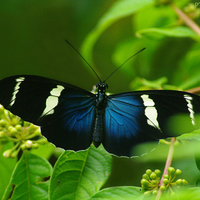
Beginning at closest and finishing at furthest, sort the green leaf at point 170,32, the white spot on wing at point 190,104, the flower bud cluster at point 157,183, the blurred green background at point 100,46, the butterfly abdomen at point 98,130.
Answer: the flower bud cluster at point 157,183 < the white spot on wing at point 190,104 < the butterfly abdomen at point 98,130 < the green leaf at point 170,32 < the blurred green background at point 100,46

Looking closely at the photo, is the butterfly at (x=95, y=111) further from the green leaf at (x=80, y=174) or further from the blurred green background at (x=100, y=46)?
the blurred green background at (x=100, y=46)

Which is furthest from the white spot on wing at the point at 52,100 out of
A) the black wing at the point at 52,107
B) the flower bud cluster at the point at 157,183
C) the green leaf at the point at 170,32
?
the green leaf at the point at 170,32

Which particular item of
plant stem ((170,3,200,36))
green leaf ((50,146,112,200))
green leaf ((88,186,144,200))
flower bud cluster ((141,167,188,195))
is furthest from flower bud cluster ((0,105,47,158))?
plant stem ((170,3,200,36))

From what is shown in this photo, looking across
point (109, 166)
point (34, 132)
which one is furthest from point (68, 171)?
point (34, 132)

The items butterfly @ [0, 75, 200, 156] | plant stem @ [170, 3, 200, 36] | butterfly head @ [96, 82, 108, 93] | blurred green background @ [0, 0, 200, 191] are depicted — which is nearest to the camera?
butterfly @ [0, 75, 200, 156]

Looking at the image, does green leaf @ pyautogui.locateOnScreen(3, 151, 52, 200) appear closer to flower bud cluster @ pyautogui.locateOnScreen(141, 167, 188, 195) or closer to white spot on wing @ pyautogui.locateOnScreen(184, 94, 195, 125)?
flower bud cluster @ pyautogui.locateOnScreen(141, 167, 188, 195)

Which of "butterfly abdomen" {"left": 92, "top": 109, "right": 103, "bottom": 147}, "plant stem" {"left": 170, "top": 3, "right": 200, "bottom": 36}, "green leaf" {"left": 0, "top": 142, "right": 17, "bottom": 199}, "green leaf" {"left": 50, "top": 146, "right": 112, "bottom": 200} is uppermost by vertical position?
"plant stem" {"left": 170, "top": 3, "right": 200, "bottom": 36}
